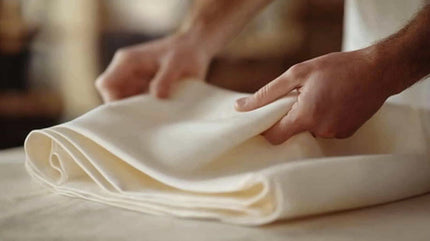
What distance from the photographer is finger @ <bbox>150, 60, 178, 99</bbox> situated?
91 cm

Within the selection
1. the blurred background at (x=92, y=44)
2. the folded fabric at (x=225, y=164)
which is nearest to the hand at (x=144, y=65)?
the folded fabric at (x=225, y=164)

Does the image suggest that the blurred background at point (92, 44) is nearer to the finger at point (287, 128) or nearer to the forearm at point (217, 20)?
the forearm at point (217, 20)

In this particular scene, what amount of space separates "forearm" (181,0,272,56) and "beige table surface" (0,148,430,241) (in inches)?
20.1

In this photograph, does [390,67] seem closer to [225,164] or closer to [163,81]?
[225,164]

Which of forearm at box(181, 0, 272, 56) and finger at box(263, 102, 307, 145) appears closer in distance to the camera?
finger at box(263, 102, 307, 145)

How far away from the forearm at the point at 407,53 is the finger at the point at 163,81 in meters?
0.34

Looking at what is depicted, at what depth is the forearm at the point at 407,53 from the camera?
703 millimetres

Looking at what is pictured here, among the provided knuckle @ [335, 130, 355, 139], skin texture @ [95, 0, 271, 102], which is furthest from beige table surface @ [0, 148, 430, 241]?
skin texture @ [95, 0, 271, 102]

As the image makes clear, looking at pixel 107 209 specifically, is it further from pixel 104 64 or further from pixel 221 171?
pixel 104 64

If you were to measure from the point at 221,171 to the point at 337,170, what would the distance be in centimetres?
12

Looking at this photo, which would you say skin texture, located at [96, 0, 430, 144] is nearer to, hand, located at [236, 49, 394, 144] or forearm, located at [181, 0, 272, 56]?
hand, located at [236, 49, 394, 144]

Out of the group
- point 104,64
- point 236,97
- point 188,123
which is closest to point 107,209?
point 188,123

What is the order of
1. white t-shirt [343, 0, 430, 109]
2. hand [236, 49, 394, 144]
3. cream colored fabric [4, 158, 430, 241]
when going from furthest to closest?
white t-shirt [343, 0, 430, 109] → hand [236, 49, 394, 144] → cream colored fabric [4, 158, 430, 241]

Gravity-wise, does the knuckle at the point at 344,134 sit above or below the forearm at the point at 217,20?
below
